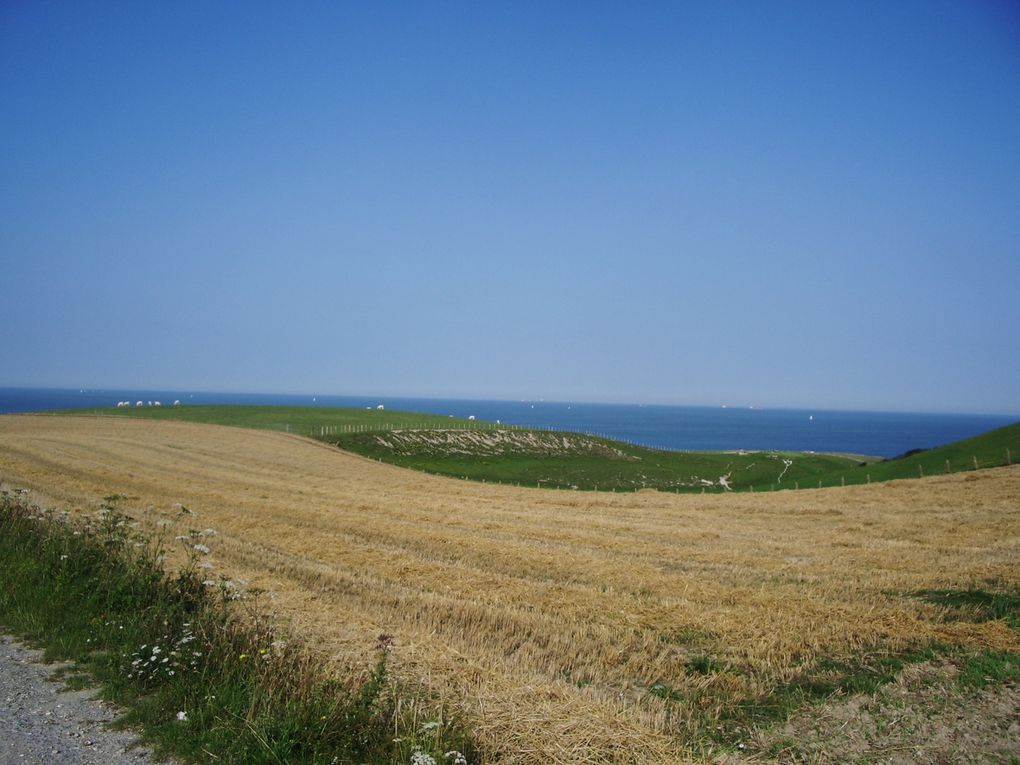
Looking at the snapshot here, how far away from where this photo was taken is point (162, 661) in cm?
736

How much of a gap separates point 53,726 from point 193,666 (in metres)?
A: 1.33

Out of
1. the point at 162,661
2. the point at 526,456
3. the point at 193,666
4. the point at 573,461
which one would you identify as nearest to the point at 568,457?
the point at 526,456

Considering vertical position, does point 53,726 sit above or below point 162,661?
below

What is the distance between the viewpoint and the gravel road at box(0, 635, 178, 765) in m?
5.72

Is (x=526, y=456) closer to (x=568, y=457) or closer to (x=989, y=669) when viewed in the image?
(x=568, y=457)

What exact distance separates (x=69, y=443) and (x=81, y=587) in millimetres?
38824

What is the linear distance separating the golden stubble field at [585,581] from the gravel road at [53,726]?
220cm

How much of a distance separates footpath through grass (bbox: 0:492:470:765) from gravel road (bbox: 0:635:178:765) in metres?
0.21

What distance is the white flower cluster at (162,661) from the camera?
7.19 meters

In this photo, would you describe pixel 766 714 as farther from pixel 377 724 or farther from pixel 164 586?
pixel 164 586

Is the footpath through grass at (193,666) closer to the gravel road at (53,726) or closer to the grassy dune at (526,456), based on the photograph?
the gravel road at (53,726)

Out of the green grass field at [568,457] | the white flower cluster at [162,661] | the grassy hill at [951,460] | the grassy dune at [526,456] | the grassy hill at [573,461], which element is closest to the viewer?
the white flower cluster at [162,661]

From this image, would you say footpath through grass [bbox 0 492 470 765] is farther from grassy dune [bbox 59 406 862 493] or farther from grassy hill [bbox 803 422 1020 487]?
grassy dune [bbox 59 406 862 493]

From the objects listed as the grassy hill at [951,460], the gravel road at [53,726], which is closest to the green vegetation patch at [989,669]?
the gravel road at [53,726]
